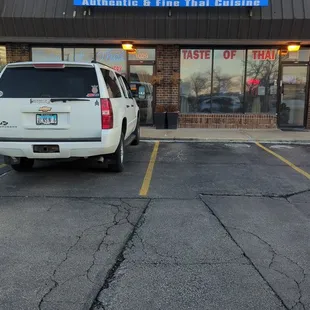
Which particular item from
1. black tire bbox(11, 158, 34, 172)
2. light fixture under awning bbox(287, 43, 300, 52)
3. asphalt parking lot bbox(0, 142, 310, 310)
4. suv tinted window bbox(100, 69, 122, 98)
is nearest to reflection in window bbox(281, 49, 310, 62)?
light fixture under awning bbox(287, 43, 300, 52)

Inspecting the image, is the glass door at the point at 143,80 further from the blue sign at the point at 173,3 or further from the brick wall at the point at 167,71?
the blue sign at the point at 173,3

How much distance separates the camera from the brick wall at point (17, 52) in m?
14.1

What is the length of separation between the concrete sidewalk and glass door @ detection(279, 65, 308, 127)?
86 cm

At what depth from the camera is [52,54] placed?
46.9ft

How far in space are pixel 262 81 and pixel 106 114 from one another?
9609mm

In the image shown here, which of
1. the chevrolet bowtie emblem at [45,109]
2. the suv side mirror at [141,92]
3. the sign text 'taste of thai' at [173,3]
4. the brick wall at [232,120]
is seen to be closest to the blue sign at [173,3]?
the sign text 'taste of thai' at [173,3]

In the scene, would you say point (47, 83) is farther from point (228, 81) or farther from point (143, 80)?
point (228, 81)

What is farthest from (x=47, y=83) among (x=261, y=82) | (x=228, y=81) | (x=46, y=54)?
(x=261, y=82)

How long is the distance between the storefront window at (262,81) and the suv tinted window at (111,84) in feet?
26.2

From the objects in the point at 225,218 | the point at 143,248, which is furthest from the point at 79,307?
the point at 225,218

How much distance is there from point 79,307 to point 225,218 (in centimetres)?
256

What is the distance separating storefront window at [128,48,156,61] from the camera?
14.2 meters

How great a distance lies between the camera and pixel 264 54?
46.5ft

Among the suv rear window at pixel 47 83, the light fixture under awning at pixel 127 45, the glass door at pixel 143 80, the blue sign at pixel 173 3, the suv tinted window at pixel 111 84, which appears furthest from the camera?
the glass door at pixel 143 80
